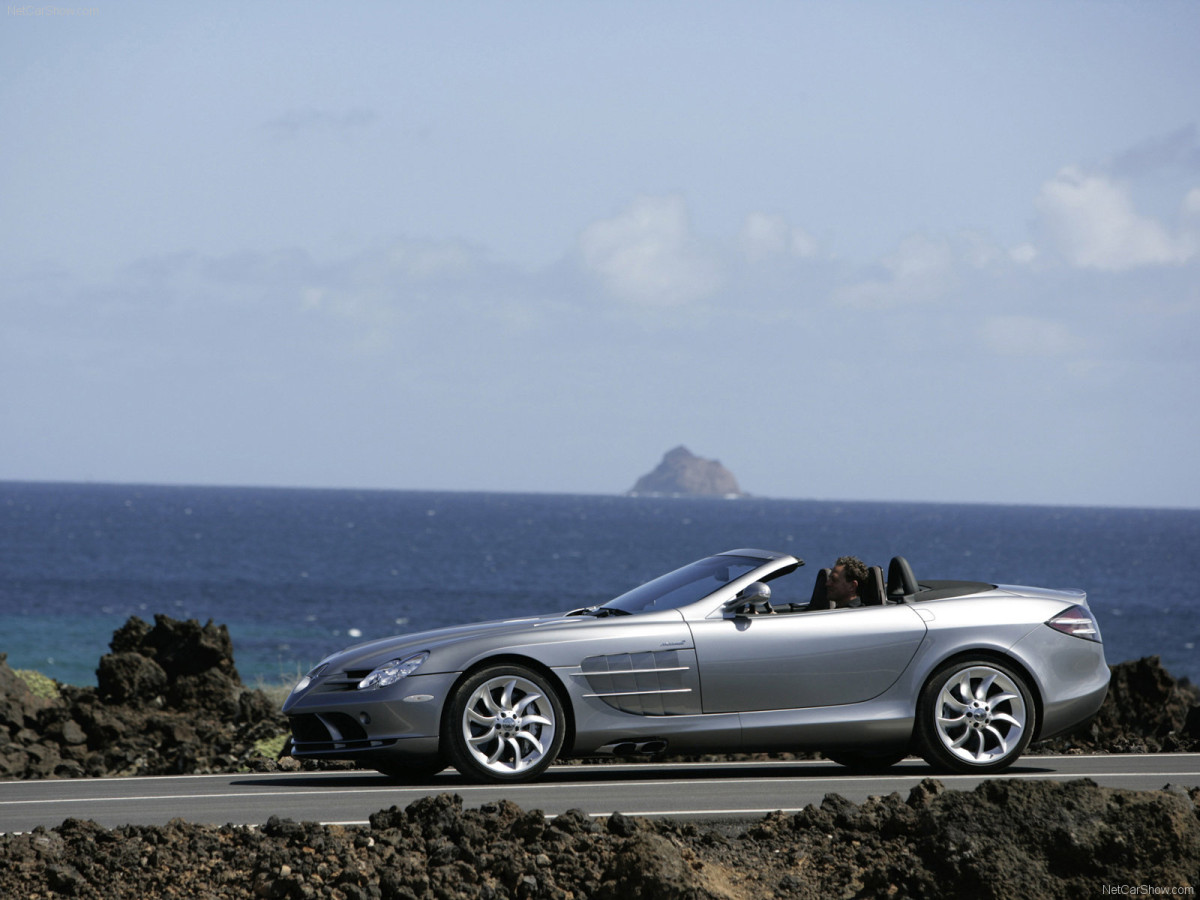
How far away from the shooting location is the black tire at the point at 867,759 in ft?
32.8

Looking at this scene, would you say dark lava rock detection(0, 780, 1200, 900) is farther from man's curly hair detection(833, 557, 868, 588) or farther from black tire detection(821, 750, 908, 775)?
man's curly hair detection(833, 557, 868, 588)

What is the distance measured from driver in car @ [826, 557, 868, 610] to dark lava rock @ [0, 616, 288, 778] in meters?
5.64

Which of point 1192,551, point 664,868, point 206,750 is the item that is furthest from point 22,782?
point 1192,551

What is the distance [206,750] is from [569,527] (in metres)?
137

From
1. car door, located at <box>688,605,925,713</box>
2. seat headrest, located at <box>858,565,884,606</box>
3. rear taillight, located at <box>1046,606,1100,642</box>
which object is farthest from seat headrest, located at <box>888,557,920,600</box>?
rear taillight, located at <box>1046,606,1100,642</box>

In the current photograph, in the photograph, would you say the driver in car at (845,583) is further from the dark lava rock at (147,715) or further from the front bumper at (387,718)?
the dark lava rock at (147,715)

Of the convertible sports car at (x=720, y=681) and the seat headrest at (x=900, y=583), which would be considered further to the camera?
the seat headrest at (x=900, y=583)

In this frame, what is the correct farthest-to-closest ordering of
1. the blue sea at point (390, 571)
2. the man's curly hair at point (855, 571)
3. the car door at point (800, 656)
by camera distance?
the blue sea at point (390, 571) < the man's curly hair at point (855, 571) < the car door at point (800, 656)

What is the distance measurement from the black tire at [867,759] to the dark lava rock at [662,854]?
2518 millimetres

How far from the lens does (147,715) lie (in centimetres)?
1639

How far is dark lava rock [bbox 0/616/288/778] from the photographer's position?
45.8ft

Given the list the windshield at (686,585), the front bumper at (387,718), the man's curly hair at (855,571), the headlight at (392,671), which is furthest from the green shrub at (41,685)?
the man's curly hair at (855,571)

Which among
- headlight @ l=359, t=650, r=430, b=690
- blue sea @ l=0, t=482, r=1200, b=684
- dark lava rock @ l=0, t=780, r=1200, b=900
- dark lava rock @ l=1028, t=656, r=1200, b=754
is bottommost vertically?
blue sea @ l=0, t=482, r=1200, b=684

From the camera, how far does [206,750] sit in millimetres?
14875
